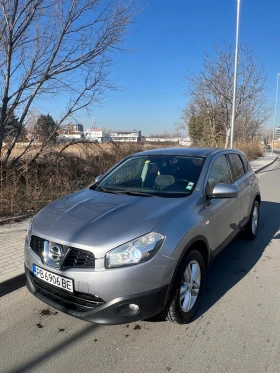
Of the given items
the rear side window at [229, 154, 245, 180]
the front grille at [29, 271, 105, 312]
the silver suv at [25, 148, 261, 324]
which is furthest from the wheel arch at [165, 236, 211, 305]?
the rear side window at [229, 154, 245, 180]

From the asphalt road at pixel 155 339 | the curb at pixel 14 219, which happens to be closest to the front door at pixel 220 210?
the asphalt road at pixel 155 339

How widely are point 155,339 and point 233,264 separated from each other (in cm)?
203

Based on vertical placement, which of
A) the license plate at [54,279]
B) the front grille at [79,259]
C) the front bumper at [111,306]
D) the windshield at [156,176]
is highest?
the windshield at [156,176]

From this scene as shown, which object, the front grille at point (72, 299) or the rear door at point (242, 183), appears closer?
the front grille at point (72, 299)

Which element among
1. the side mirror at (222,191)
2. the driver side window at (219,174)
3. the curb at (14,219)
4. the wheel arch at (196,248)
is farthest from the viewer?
the curb at (14,219)

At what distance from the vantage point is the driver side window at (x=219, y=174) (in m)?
3.60

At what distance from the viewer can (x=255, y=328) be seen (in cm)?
284

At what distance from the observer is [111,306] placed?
2.40 m

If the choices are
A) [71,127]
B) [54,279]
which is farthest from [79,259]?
[71,127]

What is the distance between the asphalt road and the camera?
7.81ft

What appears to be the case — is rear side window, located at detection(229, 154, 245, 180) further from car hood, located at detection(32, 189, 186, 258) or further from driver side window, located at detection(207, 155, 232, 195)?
car hood, located at detection(32, 189, 186, 258)

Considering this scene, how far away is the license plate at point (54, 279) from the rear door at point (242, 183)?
2783 millimetres

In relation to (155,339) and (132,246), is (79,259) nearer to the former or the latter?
(132,246)

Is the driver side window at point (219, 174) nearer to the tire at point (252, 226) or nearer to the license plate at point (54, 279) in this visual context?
the tire at point (252, 226)
